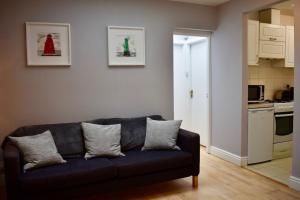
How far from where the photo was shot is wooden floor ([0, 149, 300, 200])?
9.78 ft

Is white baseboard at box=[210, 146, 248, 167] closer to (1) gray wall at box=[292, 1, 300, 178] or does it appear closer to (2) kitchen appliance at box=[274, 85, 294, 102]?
(1) gray wall at box=[292, 1, 300, 178]

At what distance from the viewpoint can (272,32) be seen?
4.20 meters

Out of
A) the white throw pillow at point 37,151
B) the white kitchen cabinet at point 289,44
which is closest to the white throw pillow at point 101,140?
the white throw pillow at point 37,151

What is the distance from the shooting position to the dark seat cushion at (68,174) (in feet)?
7.98

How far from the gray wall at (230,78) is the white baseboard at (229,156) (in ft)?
0.20

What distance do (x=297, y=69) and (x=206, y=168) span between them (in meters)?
1.88

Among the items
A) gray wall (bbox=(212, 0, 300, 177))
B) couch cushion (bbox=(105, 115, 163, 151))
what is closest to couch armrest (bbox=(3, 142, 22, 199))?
couch cushion (bbox=(105, 115, 163, 151))

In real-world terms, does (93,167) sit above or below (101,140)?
below

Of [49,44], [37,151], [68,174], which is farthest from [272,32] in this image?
[37,151]

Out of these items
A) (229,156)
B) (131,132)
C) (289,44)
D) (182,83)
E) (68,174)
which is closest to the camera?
(68,174)

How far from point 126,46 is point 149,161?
1732mm

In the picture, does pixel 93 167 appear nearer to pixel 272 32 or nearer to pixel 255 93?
pixel 255 93

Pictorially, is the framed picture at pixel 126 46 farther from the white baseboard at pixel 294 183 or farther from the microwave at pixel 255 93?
the white baseboard at pixel 294 183

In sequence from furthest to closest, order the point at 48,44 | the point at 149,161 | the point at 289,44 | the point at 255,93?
the point at 289,44, the point at 255,93, the point at 48,44, the point at 149,161
